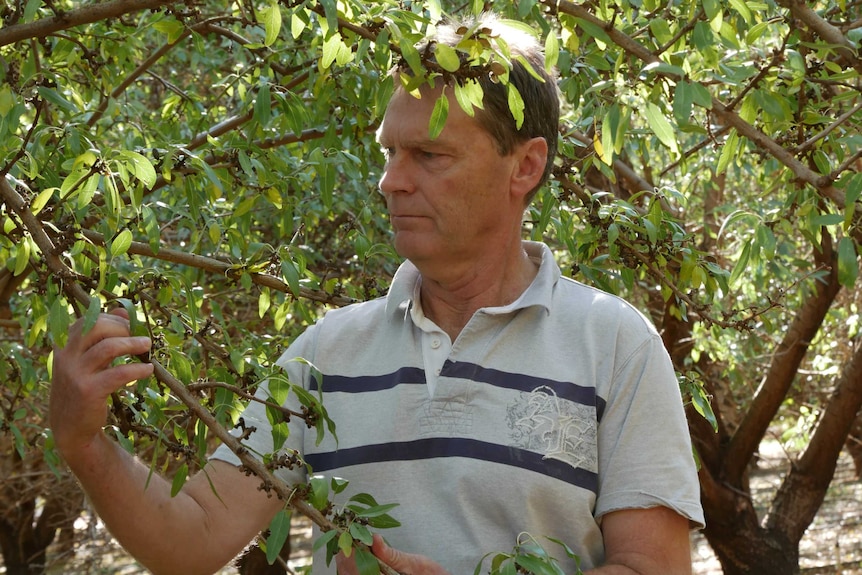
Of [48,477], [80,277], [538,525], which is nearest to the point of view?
[80,277]

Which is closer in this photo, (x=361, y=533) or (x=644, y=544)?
(x=361, y=533)

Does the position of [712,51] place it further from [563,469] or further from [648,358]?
[563,469]

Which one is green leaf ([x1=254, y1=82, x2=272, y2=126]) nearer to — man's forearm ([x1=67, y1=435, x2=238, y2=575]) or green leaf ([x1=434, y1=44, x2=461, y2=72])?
man's forearm ([x1=67, y1=435, x2=238, y2=575])

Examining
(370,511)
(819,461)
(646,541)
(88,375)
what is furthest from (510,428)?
(819,461)

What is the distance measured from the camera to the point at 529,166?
254cm

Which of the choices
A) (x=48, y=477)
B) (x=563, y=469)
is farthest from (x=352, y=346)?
(x=48, y=477)

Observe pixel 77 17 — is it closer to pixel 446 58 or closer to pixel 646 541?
pixel 446 58

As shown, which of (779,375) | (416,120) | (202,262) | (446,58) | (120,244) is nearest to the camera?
(446,58)

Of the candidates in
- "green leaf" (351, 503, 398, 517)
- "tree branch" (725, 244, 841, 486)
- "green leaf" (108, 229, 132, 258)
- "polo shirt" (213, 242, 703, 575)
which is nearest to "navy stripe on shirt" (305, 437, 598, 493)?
"polo shirt" (213, 242, 703, 575)

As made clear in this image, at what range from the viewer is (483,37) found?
1831 mm

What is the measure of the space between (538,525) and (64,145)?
5.81 ft

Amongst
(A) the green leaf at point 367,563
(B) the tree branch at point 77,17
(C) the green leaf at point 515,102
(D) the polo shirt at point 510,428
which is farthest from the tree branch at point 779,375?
(A) the green leaf at point 367,563

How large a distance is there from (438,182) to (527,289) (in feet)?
1.03

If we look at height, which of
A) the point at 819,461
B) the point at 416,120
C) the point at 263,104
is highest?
the point at 416,120
